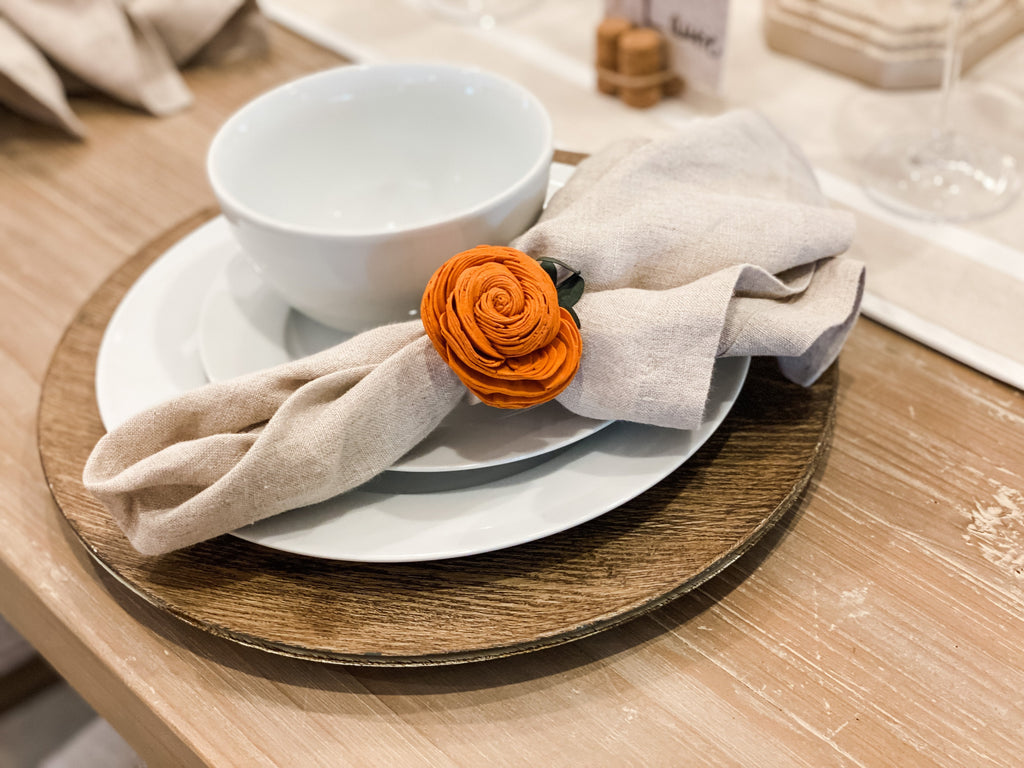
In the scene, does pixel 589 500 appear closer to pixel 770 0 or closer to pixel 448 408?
pixel 448 408

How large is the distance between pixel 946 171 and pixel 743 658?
407 mm

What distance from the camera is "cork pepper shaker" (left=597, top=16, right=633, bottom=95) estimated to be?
71 centimetres

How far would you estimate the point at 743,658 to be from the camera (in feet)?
1.21

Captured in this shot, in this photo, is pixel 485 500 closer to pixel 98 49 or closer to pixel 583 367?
pixel 583 367

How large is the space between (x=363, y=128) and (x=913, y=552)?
13.7 inches

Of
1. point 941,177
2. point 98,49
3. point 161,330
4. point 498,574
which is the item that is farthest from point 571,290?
point 98,49

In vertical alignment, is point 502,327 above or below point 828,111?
above

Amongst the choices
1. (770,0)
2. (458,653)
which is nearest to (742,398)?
(458,653)

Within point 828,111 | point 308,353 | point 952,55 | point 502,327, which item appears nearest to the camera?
point 502,327

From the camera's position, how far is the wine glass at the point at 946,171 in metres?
0.60

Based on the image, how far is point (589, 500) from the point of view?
1.22 ft

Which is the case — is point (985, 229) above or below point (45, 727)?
above

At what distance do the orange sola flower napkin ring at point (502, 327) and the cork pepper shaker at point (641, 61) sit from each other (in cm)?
39

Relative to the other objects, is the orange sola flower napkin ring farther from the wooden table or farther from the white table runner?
the white table runner
